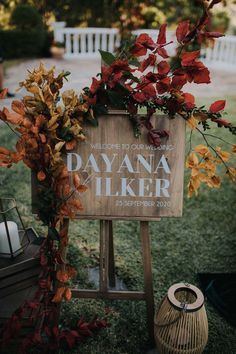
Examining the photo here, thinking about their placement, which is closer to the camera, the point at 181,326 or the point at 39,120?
the point at 39,120

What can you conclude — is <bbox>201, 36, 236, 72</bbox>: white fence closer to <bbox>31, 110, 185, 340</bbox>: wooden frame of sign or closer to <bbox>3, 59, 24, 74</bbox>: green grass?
<bbox>3, 59, 24, 74</bbox>: green grass

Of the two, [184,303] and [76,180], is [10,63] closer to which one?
[76,180]

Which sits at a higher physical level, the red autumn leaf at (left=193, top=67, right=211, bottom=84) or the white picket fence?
the white picket fence

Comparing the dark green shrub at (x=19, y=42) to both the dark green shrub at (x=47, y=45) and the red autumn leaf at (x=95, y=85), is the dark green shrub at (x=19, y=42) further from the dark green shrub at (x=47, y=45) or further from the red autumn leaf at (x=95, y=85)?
the red autumn leaf at (x=95, y=85)

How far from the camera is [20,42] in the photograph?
29.9 ft

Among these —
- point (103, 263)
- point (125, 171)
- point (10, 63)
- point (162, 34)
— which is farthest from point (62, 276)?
point (10, 63)

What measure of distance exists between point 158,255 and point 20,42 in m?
7.78

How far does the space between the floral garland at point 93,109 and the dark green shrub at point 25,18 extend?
8.65 m

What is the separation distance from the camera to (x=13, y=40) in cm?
909

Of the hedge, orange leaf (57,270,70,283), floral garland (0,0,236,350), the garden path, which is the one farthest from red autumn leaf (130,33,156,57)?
the hedge

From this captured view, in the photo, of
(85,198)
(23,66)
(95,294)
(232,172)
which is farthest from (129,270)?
(23,66)

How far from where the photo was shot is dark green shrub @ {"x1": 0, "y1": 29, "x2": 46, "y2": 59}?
9047mm

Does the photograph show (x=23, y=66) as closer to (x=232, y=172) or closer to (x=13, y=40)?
(x=13, y=40)

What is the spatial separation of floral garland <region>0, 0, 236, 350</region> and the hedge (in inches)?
326
